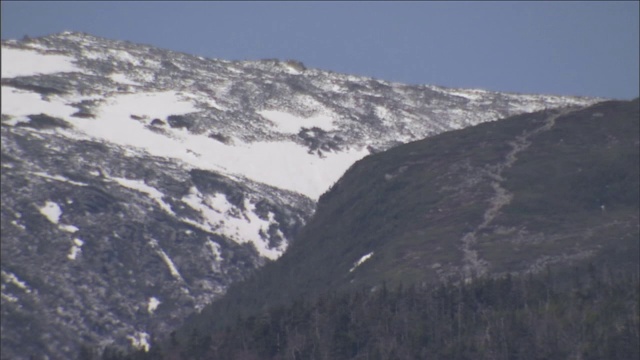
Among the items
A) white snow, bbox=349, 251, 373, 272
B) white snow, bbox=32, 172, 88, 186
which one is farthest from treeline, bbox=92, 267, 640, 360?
white snow, bbox=32, 172, 88, 186

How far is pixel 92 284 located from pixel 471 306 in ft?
187

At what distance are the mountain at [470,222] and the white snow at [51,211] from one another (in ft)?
81.6

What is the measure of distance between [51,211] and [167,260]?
614 inches

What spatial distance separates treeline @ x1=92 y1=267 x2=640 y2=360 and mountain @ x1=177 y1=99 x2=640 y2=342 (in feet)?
16.8

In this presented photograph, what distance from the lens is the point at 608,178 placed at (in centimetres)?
17112

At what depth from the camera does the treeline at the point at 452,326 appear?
343ft

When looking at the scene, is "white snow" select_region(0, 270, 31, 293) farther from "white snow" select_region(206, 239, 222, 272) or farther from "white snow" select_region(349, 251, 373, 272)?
"white snow" select_region(349, 251, 373, 272)

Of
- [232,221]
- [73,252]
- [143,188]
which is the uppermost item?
[143,188]

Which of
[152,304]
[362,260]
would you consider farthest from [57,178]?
[362,260]

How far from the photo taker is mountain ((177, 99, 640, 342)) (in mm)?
143625

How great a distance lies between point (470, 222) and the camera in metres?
163

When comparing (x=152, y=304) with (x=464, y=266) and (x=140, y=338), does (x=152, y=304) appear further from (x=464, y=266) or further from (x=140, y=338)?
(x=464, y=266)

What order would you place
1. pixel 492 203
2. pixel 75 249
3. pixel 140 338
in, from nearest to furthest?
1. pixel 140 338
2. pixel 75 249
3. pixel 492 203

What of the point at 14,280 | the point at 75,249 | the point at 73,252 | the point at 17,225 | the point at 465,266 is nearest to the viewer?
the point at 465,266
